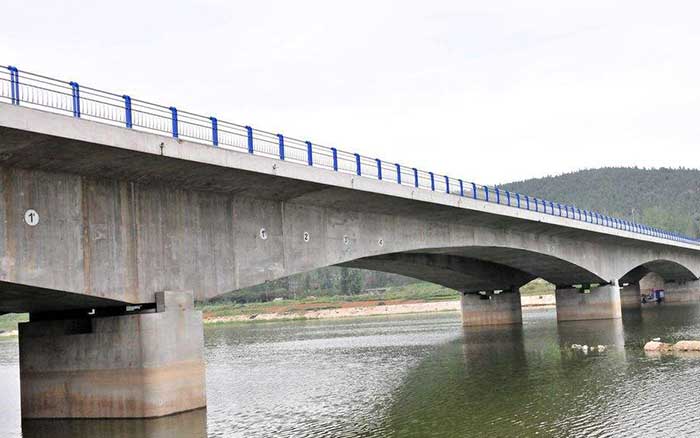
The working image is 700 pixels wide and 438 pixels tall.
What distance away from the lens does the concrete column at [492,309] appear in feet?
188

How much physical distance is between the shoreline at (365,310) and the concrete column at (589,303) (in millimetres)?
38838

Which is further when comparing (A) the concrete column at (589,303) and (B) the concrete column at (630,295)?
(B) the concrete column at (630,295)

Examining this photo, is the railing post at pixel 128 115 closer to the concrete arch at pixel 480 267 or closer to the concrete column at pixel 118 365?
the concrete column at pixel 118 365

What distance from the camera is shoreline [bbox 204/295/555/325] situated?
102562 mm

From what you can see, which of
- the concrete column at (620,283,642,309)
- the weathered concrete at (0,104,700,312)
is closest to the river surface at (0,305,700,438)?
the weathered concrete at (0,104,700,312)

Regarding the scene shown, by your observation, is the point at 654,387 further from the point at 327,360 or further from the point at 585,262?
the point at 585,262

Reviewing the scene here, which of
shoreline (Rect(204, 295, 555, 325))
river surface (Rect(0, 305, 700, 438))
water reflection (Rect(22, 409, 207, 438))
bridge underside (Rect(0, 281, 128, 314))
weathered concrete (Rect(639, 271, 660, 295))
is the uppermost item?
bridge underside (Rect(0, 281, 128, 314))

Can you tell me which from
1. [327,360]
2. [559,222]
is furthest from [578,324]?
[327,360]

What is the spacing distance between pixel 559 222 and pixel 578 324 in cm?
1147

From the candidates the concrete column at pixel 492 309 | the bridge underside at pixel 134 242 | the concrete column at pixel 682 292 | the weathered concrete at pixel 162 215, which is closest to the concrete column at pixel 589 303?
the concrete column at pixel 492 309

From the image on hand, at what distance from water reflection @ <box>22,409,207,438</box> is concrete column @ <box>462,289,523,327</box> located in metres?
38.9

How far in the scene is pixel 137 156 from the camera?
20219 millimetres

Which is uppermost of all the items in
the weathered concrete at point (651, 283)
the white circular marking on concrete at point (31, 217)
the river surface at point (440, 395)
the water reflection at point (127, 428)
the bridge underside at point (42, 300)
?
the white circular marking on concrete at point (31, 217)

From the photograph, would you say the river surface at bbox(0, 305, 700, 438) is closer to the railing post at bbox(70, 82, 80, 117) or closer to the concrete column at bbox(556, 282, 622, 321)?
A: the railing post at bbox(70, 82, 80, 117)
